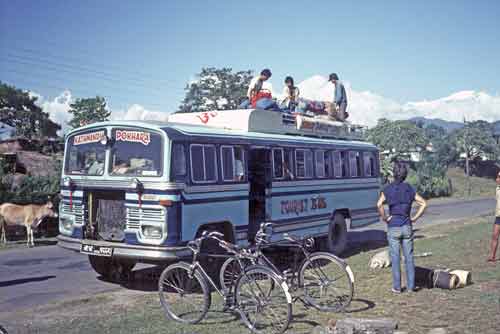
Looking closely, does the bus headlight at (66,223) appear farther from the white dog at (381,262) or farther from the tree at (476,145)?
the tree at (476,145)

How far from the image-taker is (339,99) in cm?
1574

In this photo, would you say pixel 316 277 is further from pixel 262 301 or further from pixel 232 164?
pixel 232 164

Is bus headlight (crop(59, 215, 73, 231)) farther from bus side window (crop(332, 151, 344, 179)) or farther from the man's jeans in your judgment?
bus side window (crop(332, 151, 344, 179))

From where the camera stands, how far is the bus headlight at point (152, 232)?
28.1 ft

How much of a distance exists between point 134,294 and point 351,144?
7.56m

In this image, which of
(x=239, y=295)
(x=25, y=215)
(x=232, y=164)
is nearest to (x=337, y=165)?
(x=232, y=164)

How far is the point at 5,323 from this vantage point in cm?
725

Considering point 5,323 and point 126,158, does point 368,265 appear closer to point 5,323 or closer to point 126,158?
point 126,158

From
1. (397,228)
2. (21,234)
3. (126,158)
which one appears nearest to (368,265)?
(397,228)

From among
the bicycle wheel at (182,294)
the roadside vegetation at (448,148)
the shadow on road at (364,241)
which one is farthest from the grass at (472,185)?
the bicycle wheel at (182,294)

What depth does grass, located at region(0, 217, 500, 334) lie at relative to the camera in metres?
6.73

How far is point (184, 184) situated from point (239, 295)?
2717mm

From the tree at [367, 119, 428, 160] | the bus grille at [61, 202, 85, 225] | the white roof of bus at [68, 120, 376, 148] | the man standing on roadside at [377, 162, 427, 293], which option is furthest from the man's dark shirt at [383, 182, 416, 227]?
the tree at [367, 119, 428, 160]

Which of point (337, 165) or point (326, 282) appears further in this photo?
point (337, 165)
